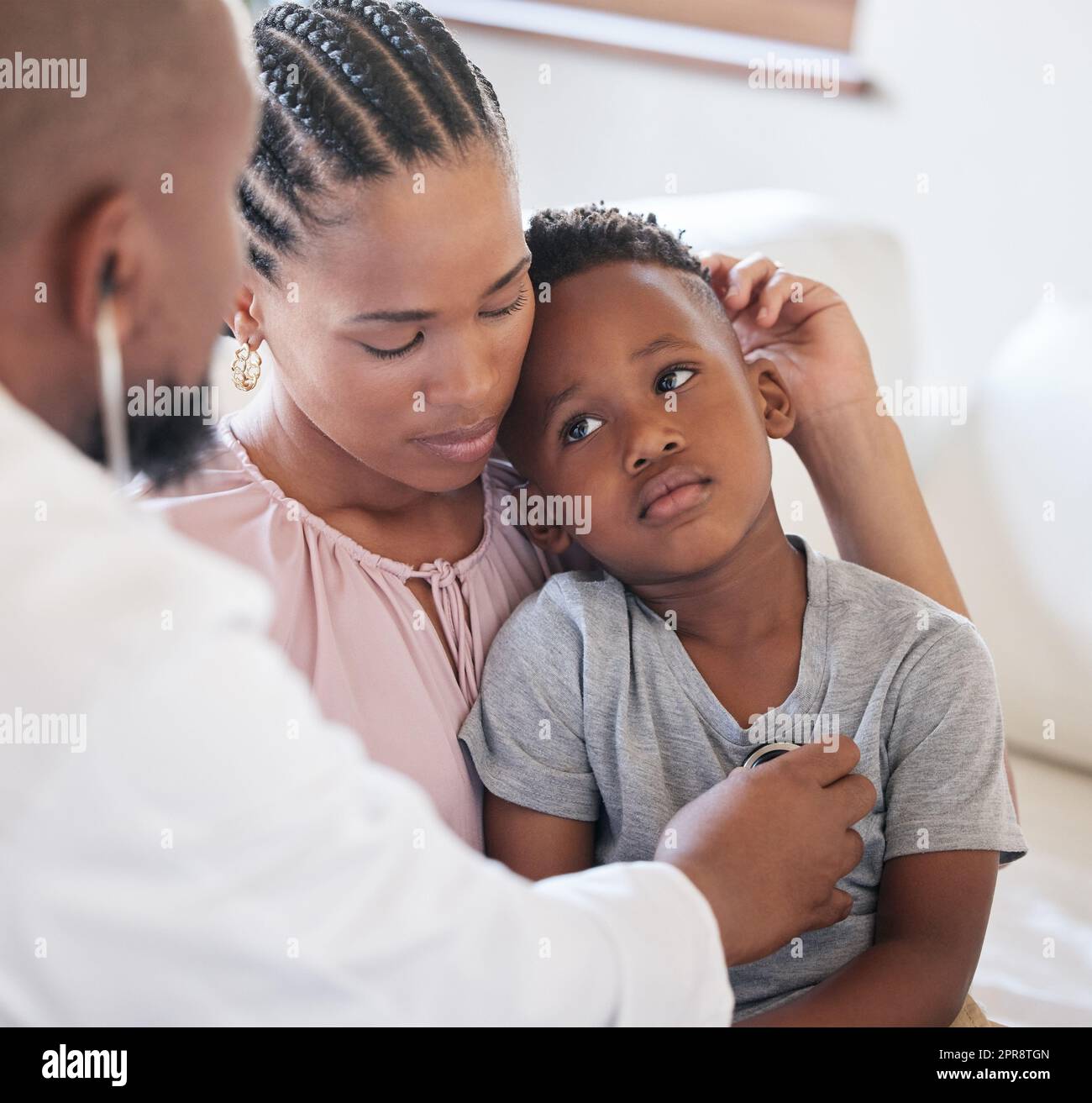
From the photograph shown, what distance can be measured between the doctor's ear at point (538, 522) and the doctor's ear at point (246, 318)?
30 centimetres

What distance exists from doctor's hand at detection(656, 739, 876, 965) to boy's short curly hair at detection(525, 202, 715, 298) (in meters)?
0.49

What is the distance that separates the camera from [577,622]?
46.4 inches

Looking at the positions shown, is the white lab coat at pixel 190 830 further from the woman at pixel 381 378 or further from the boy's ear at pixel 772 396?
the boy's ear at pixel 772 396

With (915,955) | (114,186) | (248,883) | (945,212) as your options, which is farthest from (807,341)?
(945,212)

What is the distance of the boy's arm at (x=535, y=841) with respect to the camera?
1.13 m

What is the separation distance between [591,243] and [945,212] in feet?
4.94

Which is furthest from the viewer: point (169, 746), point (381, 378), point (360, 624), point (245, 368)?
point (245, 368)

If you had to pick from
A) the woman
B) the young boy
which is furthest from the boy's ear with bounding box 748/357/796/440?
the woman

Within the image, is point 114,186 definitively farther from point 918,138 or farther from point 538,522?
point 918,138

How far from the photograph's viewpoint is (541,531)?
126cm

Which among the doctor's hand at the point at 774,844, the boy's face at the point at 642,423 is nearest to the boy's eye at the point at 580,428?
the boy's face at the point at 642,423

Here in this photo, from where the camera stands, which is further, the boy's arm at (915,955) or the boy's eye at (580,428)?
the boy's eye at (580,428)
